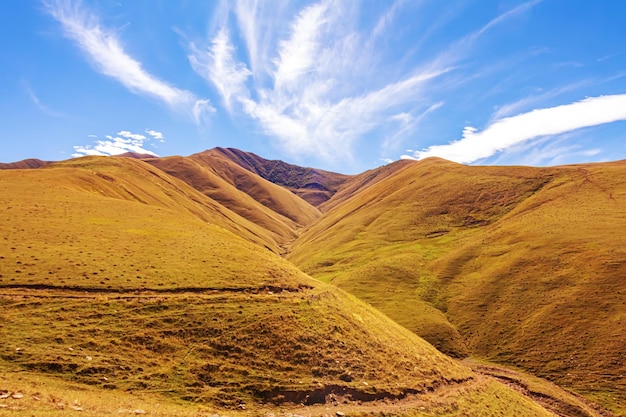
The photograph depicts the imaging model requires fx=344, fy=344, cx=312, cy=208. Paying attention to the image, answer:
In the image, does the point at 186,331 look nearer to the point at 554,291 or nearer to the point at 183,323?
the point at 183,323

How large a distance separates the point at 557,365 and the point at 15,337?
227 feet

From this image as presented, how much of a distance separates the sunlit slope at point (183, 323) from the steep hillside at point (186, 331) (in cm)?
13

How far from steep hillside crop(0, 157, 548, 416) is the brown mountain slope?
18.8m

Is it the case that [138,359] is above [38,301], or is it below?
below

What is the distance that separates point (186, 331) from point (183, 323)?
1.26 m

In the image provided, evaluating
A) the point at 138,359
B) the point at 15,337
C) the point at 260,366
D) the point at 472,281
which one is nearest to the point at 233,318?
the point at 260,366

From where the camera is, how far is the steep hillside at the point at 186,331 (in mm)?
27109

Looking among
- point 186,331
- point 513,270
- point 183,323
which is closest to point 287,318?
point 186,331

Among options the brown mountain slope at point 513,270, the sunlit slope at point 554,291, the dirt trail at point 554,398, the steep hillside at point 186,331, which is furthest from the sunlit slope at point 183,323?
the brown mountain slope at point 513,270

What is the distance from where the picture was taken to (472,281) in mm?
83750

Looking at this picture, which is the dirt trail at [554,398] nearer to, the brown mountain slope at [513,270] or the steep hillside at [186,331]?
the brown mountain slope at [513,270]

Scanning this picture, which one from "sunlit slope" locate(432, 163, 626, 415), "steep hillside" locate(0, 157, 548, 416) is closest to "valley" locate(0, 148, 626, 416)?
"steep hillside" locate(0, 157, 548, 416)

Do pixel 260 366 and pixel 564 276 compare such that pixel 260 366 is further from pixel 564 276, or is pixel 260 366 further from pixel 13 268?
pixel 564 276

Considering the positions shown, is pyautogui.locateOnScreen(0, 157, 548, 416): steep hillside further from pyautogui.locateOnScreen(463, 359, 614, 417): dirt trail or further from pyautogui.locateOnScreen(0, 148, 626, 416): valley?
pyautogui.locateOnScreen(463, 359, 614, 417): dirt trail
